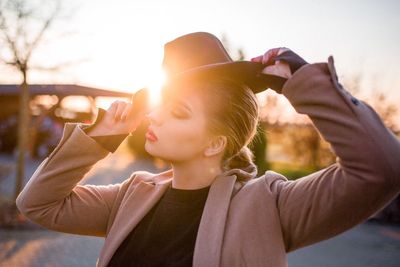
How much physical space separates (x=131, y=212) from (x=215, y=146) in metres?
0.46

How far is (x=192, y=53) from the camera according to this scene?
1.78 m

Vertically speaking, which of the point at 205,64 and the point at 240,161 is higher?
the point at 205,64

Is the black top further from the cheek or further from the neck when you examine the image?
the cheek

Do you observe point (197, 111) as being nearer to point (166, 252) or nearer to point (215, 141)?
point (215, 141)

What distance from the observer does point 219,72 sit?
1.65 m

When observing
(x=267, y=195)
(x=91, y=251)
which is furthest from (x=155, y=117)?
(x=91, y=251)

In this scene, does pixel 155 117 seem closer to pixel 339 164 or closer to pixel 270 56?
pixel 270 56

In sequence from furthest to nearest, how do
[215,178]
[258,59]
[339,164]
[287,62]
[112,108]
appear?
[112,108]
[215,178]
[258,59]
[287,62]
[339,164]

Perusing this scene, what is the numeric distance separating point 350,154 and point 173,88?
78 cm

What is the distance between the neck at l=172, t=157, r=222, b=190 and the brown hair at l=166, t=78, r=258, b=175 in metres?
0.13

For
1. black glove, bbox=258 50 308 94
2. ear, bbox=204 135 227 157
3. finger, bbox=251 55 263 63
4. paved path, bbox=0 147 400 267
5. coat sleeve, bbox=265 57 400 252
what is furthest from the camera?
paved path, bbox=0 147 400 267

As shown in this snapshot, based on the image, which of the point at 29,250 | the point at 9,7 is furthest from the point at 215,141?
the point at 9,7

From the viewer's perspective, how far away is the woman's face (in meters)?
1.67

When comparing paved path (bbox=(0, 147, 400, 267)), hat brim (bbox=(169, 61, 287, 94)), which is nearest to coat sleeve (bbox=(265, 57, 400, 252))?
hat brim (bbox=(169, 61, 287, 94))
